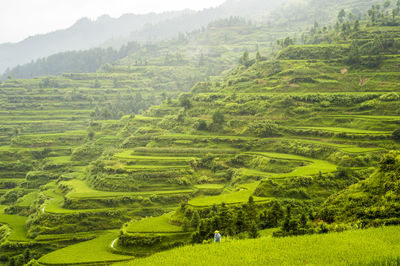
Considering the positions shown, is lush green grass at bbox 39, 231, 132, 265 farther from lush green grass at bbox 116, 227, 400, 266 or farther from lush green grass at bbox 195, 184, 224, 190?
lush green grass at bbox 116, 227, 400, 266

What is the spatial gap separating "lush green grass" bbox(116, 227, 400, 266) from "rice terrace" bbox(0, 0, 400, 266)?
9 centimetres

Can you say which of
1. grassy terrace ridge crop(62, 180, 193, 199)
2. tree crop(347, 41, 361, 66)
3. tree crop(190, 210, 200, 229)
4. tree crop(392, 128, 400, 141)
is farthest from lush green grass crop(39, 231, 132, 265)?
tree crop(347, 41, 361, 66)

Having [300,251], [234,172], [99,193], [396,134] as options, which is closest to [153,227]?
[99,193]

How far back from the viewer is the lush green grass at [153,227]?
30.2 meters

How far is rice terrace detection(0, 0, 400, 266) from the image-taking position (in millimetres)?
18113

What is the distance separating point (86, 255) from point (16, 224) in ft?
55.0

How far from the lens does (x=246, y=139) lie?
48.3 m

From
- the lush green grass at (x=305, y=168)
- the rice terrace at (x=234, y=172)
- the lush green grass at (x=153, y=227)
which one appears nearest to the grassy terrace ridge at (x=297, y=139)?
the rice terrace at (x=234, y=172)

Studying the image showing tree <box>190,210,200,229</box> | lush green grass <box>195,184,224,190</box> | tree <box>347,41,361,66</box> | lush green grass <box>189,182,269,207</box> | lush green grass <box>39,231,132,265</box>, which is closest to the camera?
lush green grass <box>39,231,132,265</box>

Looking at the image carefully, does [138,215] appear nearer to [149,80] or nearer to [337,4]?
[149,80]

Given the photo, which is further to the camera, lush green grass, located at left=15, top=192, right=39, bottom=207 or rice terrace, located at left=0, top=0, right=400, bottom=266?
lush green grass, located at left=15, top=192, right=39, bottom=207

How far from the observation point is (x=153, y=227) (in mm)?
31062

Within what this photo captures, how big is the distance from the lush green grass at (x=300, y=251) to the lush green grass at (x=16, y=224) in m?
26.3

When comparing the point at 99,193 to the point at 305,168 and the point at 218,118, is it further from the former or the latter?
the point at 305,168
